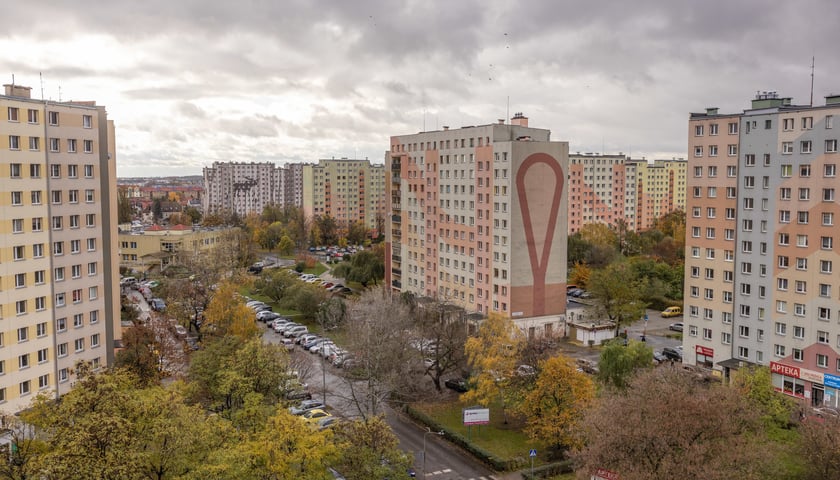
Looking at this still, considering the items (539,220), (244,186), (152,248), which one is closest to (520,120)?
(539,220)

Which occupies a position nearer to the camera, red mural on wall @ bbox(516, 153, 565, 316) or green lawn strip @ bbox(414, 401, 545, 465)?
green lawn strip @ bbox(414, 401, 545, 465)

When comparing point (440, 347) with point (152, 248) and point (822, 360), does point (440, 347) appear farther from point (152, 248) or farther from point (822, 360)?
point (152, 248)

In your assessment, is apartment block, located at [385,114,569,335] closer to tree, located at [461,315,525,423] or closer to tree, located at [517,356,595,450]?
tree, located at [461,315,525,423]

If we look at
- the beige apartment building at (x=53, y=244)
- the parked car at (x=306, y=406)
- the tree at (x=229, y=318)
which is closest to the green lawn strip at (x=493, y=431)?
the parked car at (x=306, y=406)

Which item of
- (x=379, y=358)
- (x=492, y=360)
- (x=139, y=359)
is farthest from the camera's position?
(x=379, y=358)

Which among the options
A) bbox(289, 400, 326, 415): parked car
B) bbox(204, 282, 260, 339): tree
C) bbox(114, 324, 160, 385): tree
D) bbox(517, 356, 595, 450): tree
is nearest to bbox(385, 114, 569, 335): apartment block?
bbox(289, 400, 326, 415): parked car

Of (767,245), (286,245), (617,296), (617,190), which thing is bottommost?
(617,296)

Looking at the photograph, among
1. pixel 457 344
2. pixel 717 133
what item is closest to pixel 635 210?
pixel 717 133
